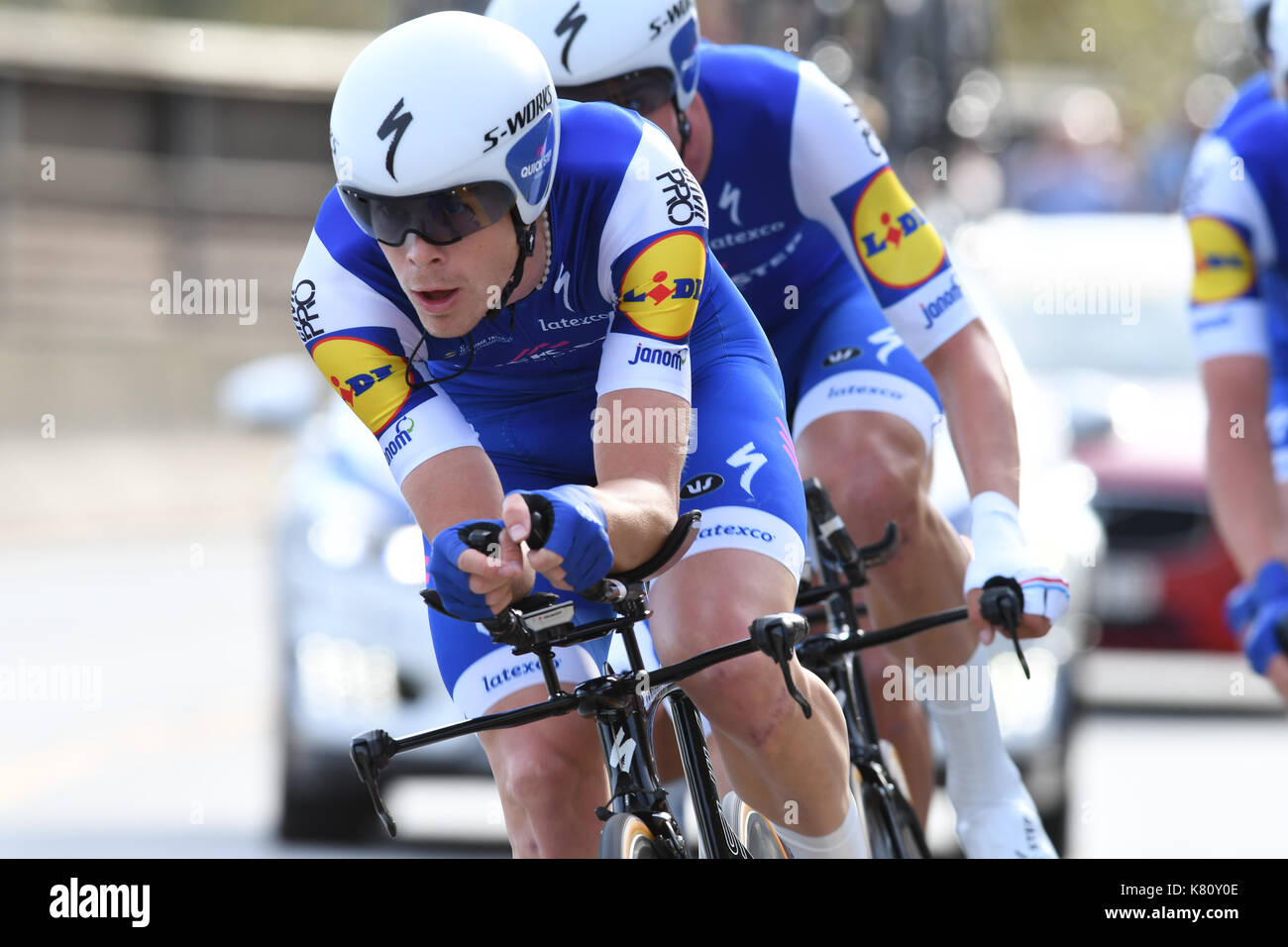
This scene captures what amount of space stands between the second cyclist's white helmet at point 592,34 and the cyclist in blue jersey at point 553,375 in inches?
13.8

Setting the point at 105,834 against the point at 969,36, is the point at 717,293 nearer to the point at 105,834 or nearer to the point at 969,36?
the point at 105,834

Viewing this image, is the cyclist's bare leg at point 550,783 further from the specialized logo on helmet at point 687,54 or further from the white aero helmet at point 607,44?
the specialized logo on helmet at point 687,54

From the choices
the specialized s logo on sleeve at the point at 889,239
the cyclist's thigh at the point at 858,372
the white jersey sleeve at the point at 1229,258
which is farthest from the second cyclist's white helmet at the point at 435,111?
the white jersey sleeve at the point at 1229,258

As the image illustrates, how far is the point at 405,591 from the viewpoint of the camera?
855 cm

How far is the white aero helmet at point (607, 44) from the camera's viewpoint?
4973mm

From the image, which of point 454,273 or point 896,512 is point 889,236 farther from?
point 454,273

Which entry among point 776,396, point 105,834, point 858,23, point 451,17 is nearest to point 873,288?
point 776,396

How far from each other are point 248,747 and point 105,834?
95.8 inches

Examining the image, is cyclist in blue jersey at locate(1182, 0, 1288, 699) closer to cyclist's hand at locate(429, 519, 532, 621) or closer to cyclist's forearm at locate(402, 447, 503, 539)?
cyclist's forearm at locate(402, 447, 503, 539)

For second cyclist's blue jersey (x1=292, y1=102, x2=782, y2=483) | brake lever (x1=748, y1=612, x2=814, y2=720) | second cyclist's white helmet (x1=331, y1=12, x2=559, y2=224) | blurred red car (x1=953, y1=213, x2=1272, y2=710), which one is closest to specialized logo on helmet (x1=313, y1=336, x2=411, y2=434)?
second cyclist's blue jersey (x1=292, y1=102, x2=782, y2=483)

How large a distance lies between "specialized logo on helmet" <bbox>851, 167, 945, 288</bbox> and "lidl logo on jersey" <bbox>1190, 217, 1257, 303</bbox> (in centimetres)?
102

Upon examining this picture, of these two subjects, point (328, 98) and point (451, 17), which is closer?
point (451, 17)

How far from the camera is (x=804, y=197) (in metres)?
5.49

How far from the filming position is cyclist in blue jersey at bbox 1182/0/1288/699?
5895 mm
